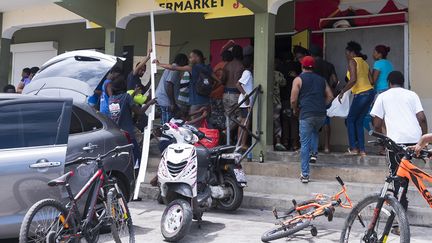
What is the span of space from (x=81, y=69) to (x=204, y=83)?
273 cm

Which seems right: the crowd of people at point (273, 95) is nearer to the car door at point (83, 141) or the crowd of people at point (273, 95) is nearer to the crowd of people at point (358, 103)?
the crowd of people at point (358, 103)

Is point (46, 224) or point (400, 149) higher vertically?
point (400, 149)

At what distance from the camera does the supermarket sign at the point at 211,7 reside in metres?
9.44

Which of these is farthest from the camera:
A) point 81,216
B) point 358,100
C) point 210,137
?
point 358,100

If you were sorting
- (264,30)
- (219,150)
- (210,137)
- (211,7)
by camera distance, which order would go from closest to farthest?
(219,150), (210,137), (264,30), (211,7)

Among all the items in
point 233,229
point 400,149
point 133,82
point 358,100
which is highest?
point 133,82

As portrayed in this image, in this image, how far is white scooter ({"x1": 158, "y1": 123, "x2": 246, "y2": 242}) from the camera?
583 centimetres

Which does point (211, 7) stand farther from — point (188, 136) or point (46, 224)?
point (46, 224)

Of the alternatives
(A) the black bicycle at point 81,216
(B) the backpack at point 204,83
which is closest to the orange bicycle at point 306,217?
(A) the black bicycle at point 81,216

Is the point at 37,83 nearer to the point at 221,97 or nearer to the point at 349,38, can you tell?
the point at 221,97

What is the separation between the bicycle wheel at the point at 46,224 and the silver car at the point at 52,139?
0.57 m

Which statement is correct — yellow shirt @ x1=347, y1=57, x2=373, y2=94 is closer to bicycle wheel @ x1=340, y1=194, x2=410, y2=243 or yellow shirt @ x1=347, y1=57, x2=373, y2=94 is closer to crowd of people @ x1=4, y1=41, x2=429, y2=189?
crowd of people @ x1=4, y1=41, x2=429, y2=189

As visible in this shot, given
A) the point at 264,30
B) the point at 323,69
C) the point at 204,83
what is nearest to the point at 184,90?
the point at 204,83

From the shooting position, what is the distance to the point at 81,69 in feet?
22.4
